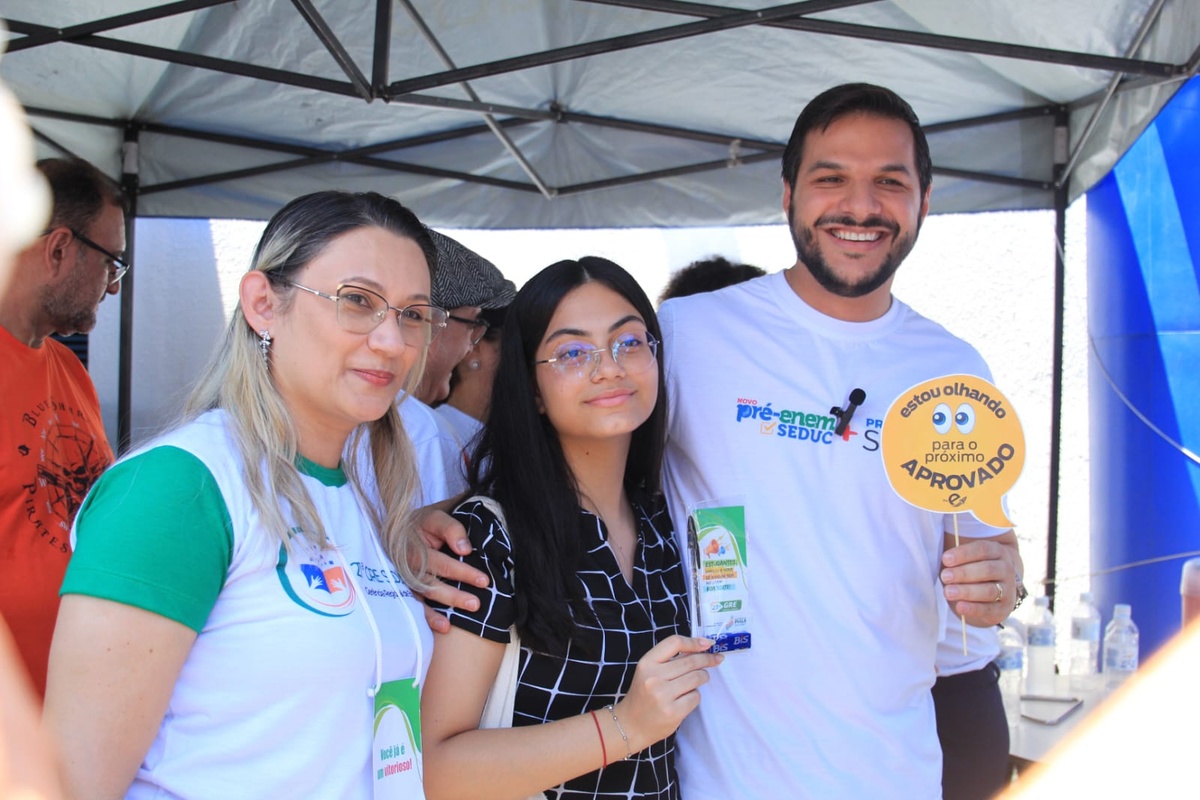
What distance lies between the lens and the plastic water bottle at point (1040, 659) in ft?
11.8

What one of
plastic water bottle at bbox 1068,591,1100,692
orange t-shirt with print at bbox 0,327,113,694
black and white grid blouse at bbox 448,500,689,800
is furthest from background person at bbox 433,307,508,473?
plastic water bottle at bbox 1068,591,1100,692

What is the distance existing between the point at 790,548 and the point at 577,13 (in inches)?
116

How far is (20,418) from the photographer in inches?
95.3

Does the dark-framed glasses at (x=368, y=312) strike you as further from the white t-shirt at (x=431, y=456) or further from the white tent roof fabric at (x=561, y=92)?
the white tent roof fabric at (x=561, y=92)

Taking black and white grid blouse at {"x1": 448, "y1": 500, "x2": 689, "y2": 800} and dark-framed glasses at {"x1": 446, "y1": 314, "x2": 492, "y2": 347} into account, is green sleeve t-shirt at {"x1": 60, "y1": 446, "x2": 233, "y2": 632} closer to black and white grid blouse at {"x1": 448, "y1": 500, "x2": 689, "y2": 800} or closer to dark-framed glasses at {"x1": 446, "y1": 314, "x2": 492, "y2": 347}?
black and white grid blouse at {"x1": 448, "y1": 500, "x2": 689, "y2": 800}

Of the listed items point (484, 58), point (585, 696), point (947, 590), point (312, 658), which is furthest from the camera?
point (484, 58)

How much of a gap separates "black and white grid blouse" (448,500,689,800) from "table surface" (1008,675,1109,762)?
1.71 metres

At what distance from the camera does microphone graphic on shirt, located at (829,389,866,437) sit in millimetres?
1909

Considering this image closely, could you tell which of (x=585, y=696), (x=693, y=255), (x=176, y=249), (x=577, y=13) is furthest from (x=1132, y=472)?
(x=176, y=249)

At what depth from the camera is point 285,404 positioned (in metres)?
1.46

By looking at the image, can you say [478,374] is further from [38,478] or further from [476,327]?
[38,478]

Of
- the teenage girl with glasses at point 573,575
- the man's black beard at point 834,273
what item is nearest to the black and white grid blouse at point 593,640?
the teenage girl with glasses at point 573,575

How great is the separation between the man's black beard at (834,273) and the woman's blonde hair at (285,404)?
2.84 ft

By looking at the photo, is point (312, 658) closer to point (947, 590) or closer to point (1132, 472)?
point (947, 590)
